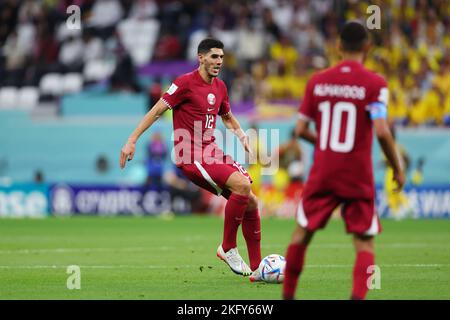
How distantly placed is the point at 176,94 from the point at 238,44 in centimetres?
1602

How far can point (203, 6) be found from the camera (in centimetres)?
2816

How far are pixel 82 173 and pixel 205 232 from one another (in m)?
8.01

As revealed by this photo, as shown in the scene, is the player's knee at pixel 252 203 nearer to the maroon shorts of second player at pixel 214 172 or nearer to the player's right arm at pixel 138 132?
the maroon shorts of second player at pixel 214 172

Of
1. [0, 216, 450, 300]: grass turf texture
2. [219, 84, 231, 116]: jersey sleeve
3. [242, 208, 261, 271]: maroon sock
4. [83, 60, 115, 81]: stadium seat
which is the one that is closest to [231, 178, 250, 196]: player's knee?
[242, 208, 261, 271]: maroon sock

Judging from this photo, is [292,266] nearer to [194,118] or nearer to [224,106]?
[194,118]

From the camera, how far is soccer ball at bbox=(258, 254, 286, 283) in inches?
395

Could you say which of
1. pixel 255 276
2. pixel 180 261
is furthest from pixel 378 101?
pixel 180 261

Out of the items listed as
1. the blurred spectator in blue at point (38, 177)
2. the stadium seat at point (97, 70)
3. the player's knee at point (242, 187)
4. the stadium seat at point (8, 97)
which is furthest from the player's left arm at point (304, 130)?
the stadium seat at point (97, 70)

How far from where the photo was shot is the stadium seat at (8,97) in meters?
26.2

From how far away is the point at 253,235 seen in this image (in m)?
10.5

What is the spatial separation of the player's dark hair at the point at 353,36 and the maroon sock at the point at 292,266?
1580 mm

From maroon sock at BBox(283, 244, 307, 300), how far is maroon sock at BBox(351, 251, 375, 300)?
1.41 ft

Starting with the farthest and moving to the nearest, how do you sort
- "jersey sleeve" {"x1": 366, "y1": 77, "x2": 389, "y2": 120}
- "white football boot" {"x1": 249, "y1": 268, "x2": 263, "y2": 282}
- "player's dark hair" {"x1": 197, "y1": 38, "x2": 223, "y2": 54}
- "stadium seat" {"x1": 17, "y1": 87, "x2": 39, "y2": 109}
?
"stadium seat" {"x1": 17, "y1": 87, "x2": 39, "y2": 109} → "player's dark hair" {"x1": 197, "y1": 38, "x2": 223, "y2": 54} → "white football boot" {"x1": 249, "y1": 268, "x2": 263, "y2": 282} → "jersey sleeve" {"x1": 366, "y1": 77, "x2": 389, "y2": 120}

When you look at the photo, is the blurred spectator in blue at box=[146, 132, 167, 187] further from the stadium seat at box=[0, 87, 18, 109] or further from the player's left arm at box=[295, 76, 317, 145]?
the player's left arm at box=[295, 76, 317, 145]
